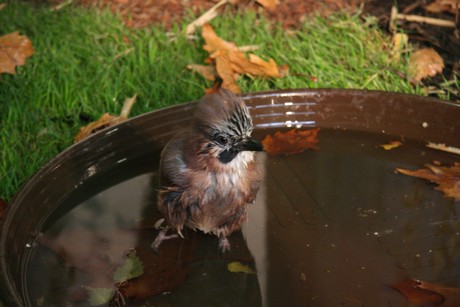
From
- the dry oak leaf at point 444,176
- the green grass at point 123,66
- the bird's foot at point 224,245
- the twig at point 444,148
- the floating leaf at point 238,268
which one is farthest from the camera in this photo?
the green grass at point 123,66

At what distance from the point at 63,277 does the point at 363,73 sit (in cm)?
275

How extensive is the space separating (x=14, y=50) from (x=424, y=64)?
2.97 metres

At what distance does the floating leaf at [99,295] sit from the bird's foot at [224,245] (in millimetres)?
611

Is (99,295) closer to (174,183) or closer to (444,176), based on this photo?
(174,183)

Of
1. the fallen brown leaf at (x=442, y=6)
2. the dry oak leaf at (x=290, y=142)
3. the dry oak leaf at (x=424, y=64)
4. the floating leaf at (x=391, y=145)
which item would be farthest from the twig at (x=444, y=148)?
the fallen brown leaf at (x=442, y=6)

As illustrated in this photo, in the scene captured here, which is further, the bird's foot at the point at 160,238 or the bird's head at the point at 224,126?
the bird's foot at the point at 160,238

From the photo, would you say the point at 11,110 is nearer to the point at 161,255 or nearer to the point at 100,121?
the point at 100,121

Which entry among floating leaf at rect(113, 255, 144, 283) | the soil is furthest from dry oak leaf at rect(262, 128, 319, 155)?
the soil

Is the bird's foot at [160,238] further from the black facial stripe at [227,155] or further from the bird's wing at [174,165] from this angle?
the black facial stripe at [227,155]

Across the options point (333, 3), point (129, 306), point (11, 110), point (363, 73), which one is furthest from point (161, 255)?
point (333, 3)

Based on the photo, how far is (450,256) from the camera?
3.78 metres

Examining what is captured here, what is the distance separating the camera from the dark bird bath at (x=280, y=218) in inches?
142

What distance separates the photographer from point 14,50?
5594 millimetres

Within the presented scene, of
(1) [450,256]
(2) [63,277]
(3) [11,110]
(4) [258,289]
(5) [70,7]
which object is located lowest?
(1) [450,256]
